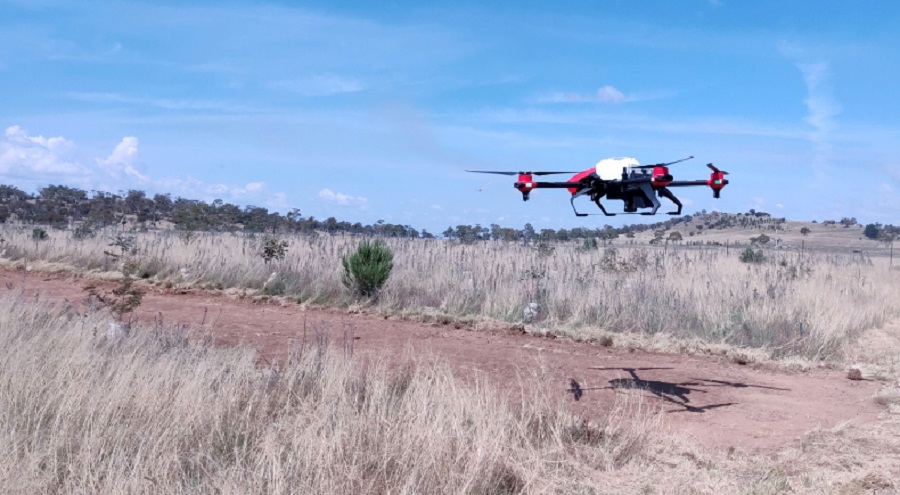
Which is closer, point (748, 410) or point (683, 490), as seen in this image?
point (683, 490)

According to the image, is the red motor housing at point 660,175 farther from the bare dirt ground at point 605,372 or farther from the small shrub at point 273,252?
the small shrub at point 273,252

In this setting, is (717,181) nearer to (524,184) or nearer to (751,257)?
(524,184)

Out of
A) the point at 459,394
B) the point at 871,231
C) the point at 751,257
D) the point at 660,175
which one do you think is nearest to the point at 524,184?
the point at 660,175

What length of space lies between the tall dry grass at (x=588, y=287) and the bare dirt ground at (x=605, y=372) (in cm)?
101

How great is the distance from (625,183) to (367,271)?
38.2ft

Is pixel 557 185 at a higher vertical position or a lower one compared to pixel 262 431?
higher

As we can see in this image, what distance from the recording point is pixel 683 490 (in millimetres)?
5836

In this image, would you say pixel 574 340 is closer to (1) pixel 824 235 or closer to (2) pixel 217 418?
(2) pixel 217 418

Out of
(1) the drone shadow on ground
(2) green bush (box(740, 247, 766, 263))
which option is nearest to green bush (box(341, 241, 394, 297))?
(1) the drone shadow on ground

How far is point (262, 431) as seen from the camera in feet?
19.7

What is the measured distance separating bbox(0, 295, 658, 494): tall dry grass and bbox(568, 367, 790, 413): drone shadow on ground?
47.5 inches

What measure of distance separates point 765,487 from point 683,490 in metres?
0.61

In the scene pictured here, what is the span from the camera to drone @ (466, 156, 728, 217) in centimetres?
464

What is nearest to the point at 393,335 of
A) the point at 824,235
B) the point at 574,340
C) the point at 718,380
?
the point at 574,340
